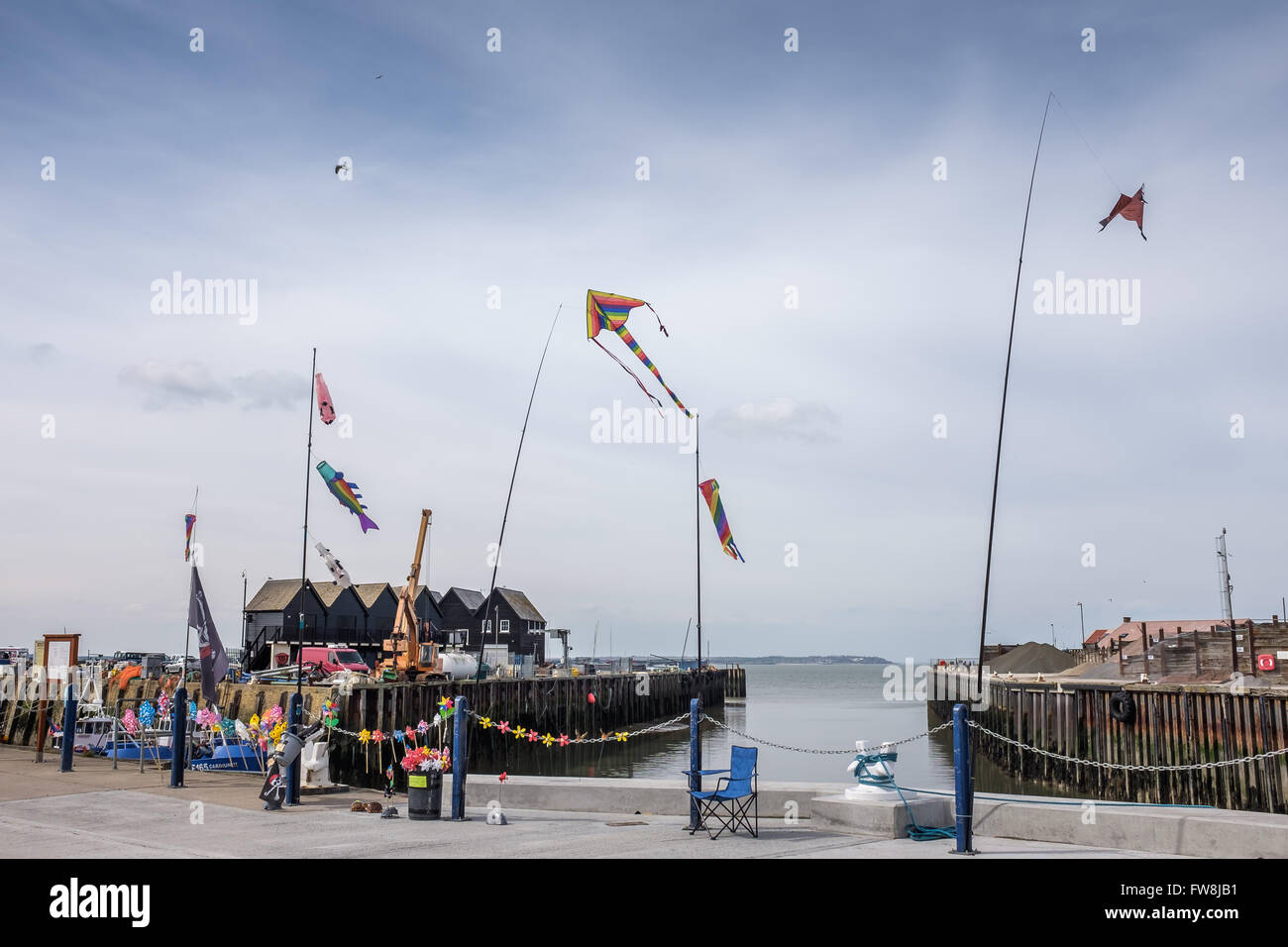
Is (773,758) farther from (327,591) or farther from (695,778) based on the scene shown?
(327,591)

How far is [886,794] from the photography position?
42.3 ft

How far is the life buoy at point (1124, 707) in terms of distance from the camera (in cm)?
2666

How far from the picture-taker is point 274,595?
7588 centimetres

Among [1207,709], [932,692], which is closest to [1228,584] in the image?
[932,692]

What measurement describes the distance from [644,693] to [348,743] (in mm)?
32969

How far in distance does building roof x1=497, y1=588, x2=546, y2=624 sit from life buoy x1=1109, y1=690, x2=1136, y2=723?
67958mm

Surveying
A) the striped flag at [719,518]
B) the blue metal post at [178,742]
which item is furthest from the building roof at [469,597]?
the blue metal post at [178,742]

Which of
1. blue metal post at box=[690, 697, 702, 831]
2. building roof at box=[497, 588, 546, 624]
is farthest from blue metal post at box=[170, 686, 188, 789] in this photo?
building roof at box=[497, 588, 546, 624]

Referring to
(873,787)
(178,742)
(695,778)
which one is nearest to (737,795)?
(695,778)

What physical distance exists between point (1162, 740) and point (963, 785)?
57.5 feet

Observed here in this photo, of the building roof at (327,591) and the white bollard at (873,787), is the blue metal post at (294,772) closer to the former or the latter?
the white bollard at (873,787)

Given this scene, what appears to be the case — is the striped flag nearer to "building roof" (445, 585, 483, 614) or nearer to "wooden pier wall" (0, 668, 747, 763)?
"wooden pier wall" (0, 668, 747, 763)

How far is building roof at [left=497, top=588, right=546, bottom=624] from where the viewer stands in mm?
91125

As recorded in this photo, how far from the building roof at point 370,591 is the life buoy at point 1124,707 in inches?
2566
